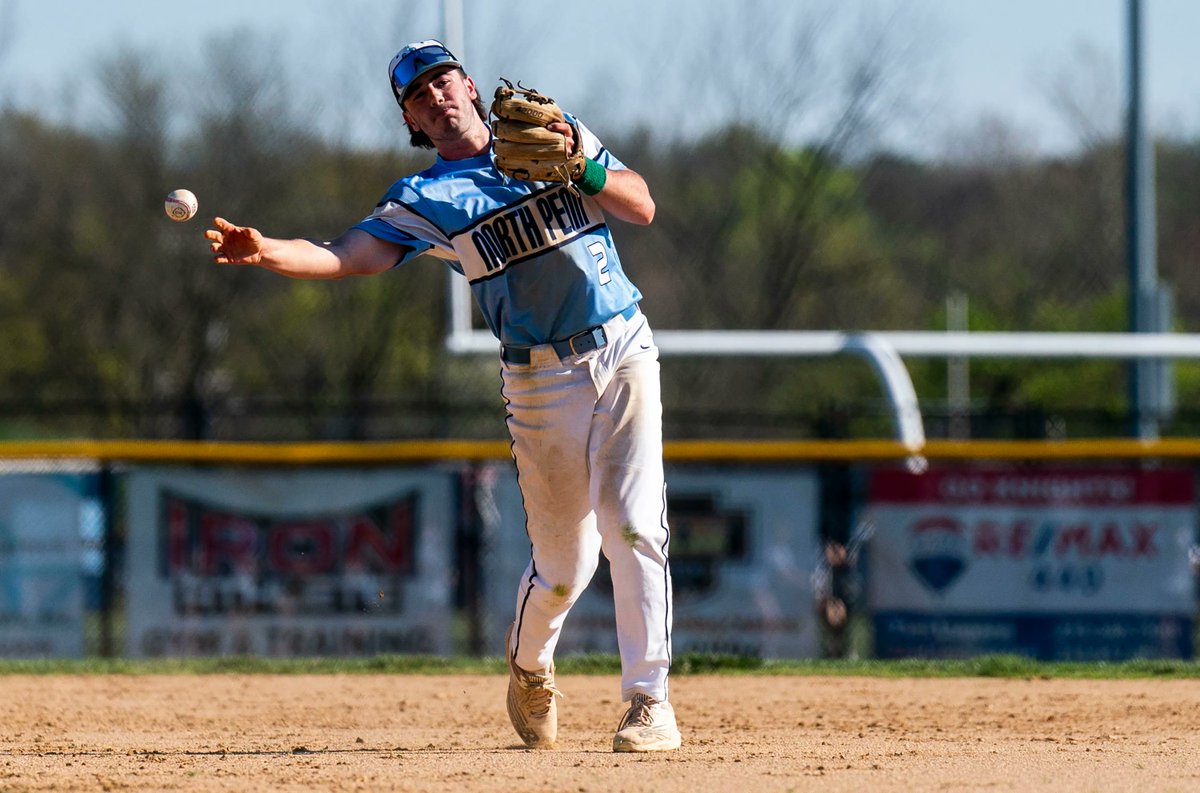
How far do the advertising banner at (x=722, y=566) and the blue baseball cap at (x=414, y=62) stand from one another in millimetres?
5386

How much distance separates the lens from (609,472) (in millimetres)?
4750

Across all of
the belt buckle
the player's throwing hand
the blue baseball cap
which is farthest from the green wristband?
the player's throwing hand

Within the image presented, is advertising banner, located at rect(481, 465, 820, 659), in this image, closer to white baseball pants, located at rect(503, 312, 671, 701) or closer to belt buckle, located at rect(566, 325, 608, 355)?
white baseball pants, located at rect(503, 312, 671, 701)

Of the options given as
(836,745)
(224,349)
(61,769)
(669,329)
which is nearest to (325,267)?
(61,769)

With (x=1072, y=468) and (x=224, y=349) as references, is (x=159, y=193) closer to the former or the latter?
(x=224, y=349)

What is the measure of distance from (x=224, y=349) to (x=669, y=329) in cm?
677

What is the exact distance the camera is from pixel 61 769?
177 inches

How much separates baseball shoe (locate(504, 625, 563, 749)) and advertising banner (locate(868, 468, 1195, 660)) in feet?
16.8

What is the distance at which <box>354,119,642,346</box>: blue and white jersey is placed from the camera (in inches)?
186

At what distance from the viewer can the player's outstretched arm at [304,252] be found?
4422 mm

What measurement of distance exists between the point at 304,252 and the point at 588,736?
75.3 inches

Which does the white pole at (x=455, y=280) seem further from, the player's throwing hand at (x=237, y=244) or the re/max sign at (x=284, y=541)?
the player's throwing hand at (x=237, y=244)

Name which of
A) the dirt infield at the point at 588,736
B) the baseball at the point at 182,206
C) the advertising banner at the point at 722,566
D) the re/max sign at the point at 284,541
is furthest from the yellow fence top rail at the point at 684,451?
the baseball at the point at 182,206

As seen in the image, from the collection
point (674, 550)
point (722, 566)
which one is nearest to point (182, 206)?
point (674, 550)
